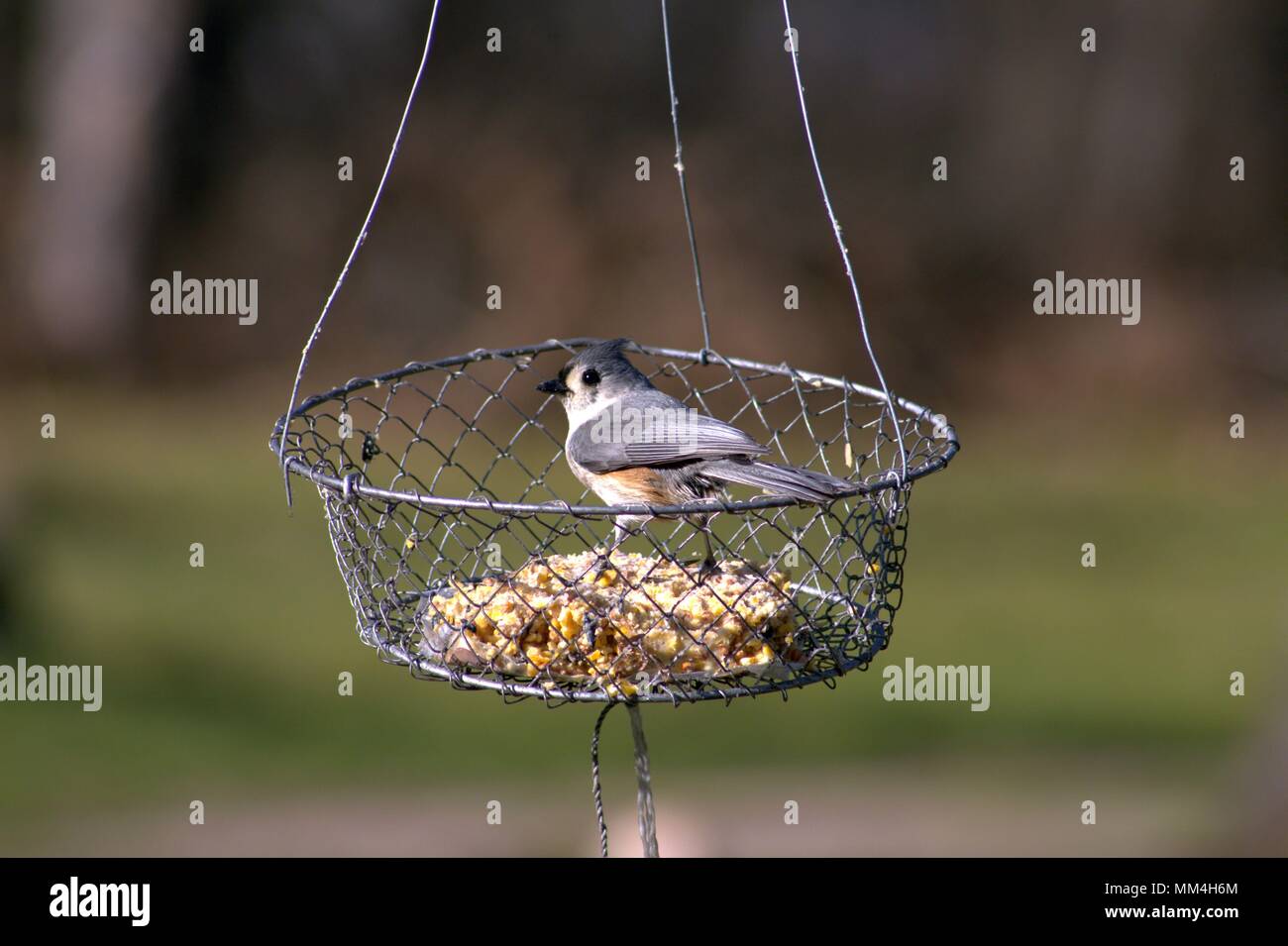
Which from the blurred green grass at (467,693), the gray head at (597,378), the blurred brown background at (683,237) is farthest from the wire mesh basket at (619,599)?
the blurred brown background at (683,237)

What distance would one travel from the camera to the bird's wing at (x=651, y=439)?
393 centimetres

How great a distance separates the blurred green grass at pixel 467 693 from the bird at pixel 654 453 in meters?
4.69

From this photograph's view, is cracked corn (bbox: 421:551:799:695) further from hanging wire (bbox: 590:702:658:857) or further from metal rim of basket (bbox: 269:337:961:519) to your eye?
metal rim of basket (bbox: 269:337:961:519)

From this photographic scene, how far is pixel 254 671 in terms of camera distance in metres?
9.71

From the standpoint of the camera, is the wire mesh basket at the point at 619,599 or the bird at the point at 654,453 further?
the bird at the point at 654,453

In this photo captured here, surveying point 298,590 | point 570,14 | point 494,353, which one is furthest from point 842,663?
point 570,14

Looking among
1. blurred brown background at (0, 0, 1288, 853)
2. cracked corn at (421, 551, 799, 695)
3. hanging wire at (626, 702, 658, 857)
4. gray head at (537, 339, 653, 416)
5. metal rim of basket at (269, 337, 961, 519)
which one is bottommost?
hanging wire at (626, 702, 658, 857)

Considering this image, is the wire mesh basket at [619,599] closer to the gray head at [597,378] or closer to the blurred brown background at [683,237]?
the gray head at [597,378]

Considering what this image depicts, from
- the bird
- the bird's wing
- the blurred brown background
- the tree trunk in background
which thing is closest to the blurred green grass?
the blurred brown background

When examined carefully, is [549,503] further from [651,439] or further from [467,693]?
[467,693]

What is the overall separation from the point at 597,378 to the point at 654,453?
58 cm

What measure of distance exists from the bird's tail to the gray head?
0.69 metres

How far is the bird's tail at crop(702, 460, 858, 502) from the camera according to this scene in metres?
3.51

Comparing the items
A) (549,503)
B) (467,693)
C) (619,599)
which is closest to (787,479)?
(619,599)
